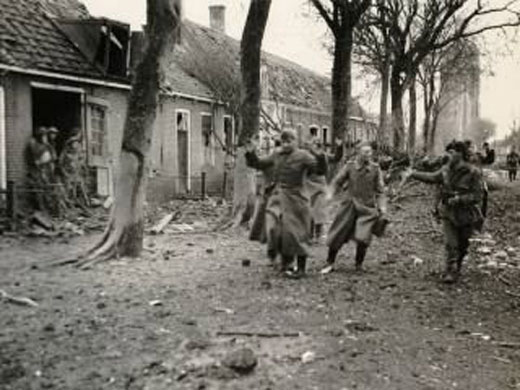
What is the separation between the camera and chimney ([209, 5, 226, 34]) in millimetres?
44500

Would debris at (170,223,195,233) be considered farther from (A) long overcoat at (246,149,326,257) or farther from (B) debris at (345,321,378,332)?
(B) debris at (345,321,378,332)

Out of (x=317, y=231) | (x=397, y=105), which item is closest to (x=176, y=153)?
(x=397, y=105)

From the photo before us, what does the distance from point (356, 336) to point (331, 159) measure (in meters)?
5.38

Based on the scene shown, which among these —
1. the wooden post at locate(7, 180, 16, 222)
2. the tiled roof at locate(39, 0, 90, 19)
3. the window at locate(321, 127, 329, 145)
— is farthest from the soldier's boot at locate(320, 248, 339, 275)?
the window at locate(321, 127, 329, 145)

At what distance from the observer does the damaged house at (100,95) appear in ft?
60.0

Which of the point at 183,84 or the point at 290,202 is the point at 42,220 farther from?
the point at 183,84

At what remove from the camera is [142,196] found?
12.4 meters

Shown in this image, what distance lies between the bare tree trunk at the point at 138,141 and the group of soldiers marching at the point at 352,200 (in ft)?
6.37

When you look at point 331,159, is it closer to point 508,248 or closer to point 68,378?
point 508,248

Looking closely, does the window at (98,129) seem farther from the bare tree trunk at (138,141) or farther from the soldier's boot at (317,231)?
the bare tree trunk at (138,141)

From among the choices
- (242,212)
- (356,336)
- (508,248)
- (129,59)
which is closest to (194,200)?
(129,59)

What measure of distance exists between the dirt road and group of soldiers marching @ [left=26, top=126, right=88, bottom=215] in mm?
4772

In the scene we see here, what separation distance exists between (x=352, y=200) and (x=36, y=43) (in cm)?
1093

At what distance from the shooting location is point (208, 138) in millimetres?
30953
